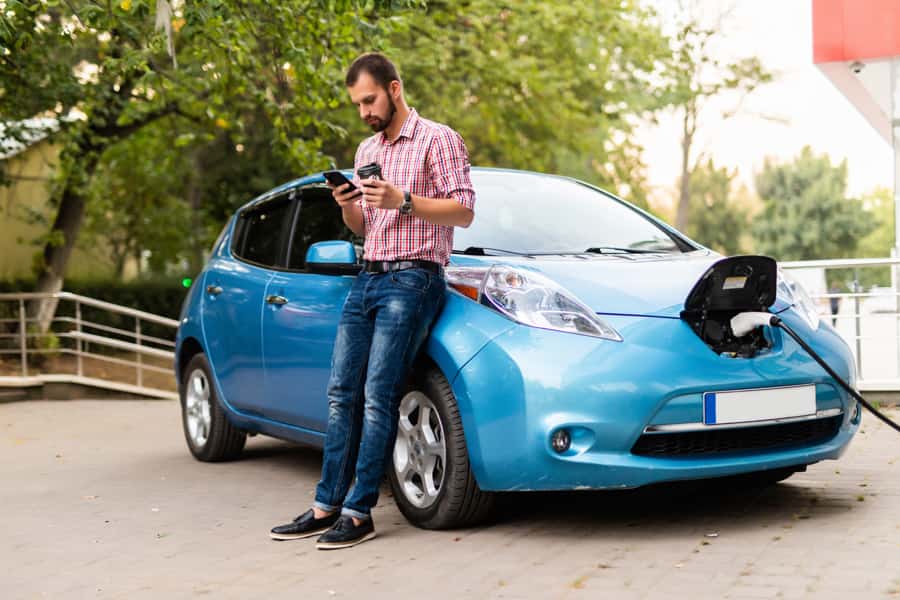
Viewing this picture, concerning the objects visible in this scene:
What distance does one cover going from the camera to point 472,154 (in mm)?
27672

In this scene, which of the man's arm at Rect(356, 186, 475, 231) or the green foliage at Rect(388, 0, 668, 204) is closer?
the man's arm at Rect(356, 186, 475, 231)

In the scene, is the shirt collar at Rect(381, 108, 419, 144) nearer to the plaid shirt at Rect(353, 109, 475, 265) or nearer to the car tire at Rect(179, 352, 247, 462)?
the plaid shirt at Rect(353, 109, 475, 265)

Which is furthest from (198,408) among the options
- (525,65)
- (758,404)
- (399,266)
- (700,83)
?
(700,83)

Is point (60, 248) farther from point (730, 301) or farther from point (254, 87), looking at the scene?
point (730, 301)

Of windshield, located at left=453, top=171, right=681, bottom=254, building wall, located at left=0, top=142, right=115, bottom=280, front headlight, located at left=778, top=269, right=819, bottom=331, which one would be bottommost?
front headlight, located at left=778, top=269, right=819, bottom=331

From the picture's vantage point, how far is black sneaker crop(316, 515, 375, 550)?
510cm

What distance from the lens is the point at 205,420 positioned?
7832 mm

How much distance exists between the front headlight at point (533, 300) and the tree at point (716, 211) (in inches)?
2535

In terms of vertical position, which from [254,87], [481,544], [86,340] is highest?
[254,87]

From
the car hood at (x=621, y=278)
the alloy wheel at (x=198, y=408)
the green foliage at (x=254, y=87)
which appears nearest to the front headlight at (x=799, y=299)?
the car hood at (x=621, y=278)

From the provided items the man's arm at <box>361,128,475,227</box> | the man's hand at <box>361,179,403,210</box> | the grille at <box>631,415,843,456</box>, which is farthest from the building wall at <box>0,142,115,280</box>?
the grille at <box>631,415,843,456</box>

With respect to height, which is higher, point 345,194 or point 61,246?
point 61,246

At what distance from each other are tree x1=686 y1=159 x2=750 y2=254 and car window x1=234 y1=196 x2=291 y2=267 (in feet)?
204

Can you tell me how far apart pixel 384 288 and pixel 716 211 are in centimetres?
6536
